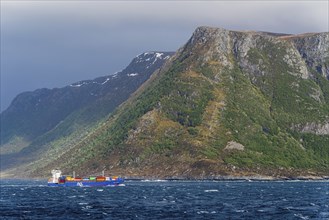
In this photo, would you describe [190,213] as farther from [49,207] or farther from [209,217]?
[49,207]

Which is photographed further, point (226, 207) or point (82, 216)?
point (226, 207)

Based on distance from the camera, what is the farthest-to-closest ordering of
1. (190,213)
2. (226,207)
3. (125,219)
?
1. (226,207)
2. (190,213)
3. (125,219)

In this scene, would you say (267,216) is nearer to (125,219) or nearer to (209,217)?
(209,217)

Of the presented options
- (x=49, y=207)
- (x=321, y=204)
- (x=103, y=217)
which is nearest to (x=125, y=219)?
(x=103, y=217)

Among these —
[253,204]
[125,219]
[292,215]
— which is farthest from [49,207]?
[292,215]

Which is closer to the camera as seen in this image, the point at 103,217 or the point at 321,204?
the point at 103,217

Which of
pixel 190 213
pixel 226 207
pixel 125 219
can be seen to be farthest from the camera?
pixel 226 207

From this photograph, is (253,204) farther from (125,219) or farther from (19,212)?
(19,212)
